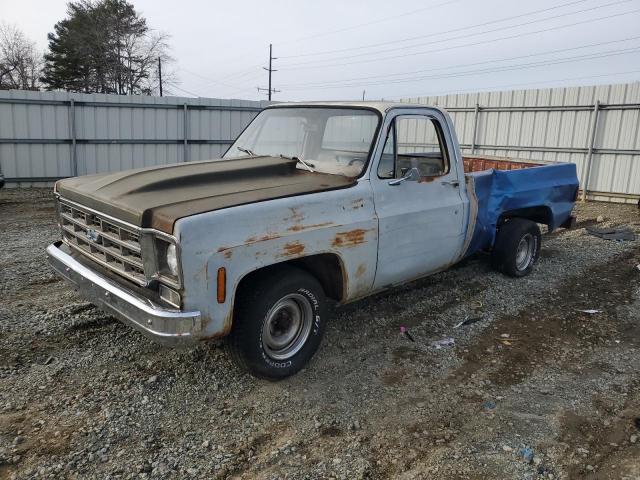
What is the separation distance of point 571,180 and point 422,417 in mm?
4910

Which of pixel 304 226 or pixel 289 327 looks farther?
pixel 289 327

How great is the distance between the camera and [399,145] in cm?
453

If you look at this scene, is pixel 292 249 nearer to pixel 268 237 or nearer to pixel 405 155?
pixel 268 237

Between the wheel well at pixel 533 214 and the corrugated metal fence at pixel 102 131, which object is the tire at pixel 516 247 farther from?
the corrugated metal fence at pixel 102 131

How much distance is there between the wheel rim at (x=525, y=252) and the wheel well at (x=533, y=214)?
0.30m

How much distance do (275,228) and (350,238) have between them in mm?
716

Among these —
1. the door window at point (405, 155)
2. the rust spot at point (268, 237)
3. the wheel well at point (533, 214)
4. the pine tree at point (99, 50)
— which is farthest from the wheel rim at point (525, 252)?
the pine tree at point (99, 50)

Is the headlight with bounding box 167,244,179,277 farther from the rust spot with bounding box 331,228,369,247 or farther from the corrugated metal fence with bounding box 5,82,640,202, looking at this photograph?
the corrugated metal fence with bounding box 5,82,640,202

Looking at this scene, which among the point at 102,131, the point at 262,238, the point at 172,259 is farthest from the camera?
the point at 102,131

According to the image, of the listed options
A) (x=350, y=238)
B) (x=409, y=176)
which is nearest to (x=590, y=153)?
(x=409, y=176)

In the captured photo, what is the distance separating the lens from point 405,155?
5.45 m

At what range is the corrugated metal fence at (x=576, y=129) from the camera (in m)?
12.8

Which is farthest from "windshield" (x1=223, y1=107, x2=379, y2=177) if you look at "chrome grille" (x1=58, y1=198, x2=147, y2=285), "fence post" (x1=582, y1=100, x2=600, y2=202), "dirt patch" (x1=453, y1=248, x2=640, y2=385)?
"fence post" (x1=582, y1=100, x2=600, y2=202)

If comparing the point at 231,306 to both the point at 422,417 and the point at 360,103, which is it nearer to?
the point at 422,417
